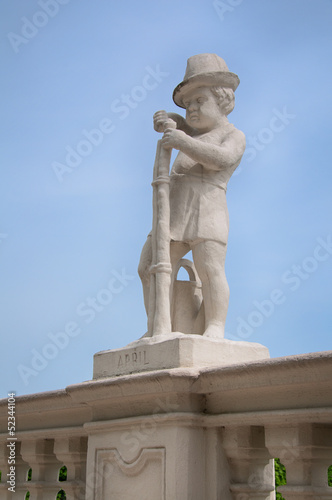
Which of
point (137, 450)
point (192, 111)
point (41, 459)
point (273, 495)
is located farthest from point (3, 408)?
point (192, 111)

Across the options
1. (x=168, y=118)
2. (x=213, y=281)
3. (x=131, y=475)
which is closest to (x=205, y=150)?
(x=168, y=118)

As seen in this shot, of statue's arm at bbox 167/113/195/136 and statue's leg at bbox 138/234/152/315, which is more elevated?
statue's arm at bbox 167/113/195/136

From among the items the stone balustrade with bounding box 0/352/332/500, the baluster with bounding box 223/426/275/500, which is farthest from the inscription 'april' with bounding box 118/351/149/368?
the baluster with bounding box 223/426/275/500

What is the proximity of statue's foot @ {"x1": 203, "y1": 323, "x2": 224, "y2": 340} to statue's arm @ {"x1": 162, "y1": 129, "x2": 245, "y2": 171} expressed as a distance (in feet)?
4.13

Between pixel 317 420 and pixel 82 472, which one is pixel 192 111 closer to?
pixel 317 420

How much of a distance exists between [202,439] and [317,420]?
0.99 m

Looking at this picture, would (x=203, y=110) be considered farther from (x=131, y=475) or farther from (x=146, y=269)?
(x=131, y=475)

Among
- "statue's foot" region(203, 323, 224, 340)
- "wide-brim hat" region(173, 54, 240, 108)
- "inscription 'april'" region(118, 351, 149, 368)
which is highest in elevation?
"wide-brim hat" region(173, 54, 240, 108)

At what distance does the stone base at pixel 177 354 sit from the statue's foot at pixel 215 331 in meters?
0.11

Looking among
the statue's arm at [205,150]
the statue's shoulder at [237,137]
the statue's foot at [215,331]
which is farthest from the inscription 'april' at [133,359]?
the statue's shoulder at [237,137]

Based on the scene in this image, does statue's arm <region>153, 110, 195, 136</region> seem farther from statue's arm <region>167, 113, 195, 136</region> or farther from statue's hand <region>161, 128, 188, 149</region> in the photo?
statue's hand <region>161, 128, 188, 149</region>

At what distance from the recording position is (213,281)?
502 cm

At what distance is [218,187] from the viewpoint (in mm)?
5266

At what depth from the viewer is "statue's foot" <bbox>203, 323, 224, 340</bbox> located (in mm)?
4830
